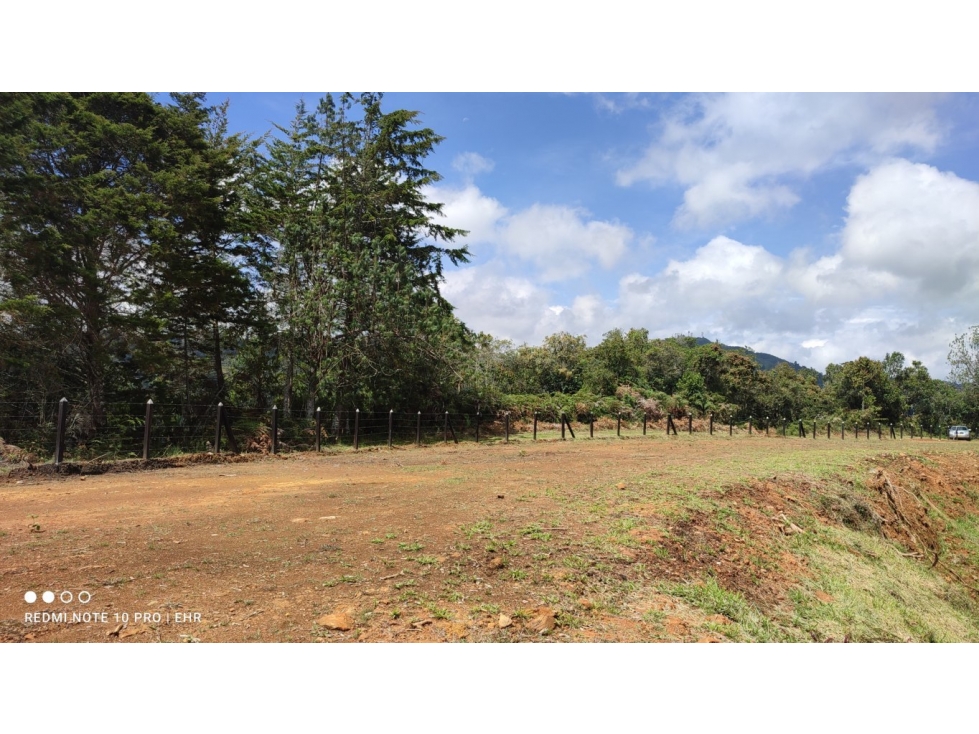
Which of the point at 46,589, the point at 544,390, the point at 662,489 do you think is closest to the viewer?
the point at 46,589

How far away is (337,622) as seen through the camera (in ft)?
9.86

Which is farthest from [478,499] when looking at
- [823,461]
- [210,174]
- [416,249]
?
[416,249]

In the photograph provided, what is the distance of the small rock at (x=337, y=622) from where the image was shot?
297cm

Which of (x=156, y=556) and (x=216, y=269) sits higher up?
(x=216, y=269)

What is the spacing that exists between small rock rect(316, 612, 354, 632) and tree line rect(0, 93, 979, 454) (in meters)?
9.58

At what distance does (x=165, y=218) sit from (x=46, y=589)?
11.8 m

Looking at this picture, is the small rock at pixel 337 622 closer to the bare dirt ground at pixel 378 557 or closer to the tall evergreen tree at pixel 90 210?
the bare dirt ground at pixel 378 557

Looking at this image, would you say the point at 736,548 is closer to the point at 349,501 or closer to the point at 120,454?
the point at 349,501

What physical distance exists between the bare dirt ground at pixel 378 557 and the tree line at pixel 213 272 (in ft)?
16.2

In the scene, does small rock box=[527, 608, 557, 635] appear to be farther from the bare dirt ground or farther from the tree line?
the tree line

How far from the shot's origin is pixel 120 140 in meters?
11.8

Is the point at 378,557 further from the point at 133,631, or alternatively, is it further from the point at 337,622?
the point at 133,631

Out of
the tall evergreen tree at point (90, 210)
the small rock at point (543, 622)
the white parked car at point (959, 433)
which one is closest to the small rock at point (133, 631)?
the small rock at point (543, 622)

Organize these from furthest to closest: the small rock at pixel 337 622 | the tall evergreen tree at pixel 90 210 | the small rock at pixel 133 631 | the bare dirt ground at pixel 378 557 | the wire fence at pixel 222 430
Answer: the wire fence at pixel 222 430, the tall evergreen tree at pixel 90 210, the bare dirt ground at pixel 378 557, the small rock at pixel 337 622, the small rock at pixel 133 631
